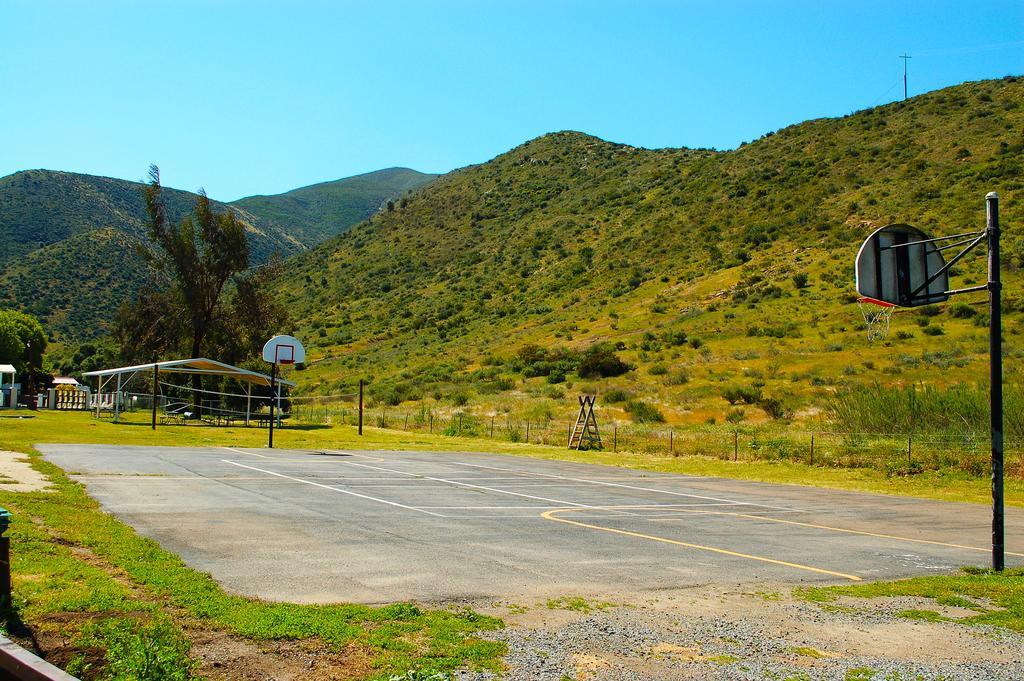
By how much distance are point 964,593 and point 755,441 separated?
Answer: 75.2 ft

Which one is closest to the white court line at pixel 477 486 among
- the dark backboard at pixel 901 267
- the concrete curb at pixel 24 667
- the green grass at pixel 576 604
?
the dark backboard at pixel 901 267

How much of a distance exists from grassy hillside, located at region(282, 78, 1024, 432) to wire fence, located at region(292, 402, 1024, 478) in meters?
4.04

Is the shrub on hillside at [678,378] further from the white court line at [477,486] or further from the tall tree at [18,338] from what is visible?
the tall tree at [18,338]

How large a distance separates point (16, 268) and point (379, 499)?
10249 centimetres

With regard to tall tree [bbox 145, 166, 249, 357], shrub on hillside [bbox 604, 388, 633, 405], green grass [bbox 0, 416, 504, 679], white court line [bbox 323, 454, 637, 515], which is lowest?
white court line [bbox 323, 454, 637, 515]

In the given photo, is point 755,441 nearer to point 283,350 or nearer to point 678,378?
point 678,378

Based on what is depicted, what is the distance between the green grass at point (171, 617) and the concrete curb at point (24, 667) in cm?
60

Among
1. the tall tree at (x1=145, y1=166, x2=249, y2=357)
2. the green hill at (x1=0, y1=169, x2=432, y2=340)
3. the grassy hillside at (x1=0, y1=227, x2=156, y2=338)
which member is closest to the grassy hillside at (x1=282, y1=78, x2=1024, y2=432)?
the tall tree at (x1=145, y1=166, x2=249, y2=357)

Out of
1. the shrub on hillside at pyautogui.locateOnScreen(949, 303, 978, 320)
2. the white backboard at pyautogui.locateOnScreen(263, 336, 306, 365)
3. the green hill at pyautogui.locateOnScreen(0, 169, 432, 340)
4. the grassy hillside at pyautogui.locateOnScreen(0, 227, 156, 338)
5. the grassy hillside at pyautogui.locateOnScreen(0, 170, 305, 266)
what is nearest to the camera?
the white backboard at pyautogui.locateOnScreen(263, 336, 306, 365)

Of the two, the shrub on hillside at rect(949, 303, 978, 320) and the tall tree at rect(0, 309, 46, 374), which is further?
the tall tree at rect(0, 309, 46, 374)

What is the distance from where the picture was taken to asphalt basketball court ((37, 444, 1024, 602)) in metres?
9.56

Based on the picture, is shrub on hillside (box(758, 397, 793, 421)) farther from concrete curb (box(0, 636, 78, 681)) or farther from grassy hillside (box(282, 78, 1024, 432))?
concrete curb (box(0, 636, 78, 681))

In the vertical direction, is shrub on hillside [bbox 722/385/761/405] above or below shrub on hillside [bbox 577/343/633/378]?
below

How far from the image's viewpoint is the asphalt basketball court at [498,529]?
9.56 m
